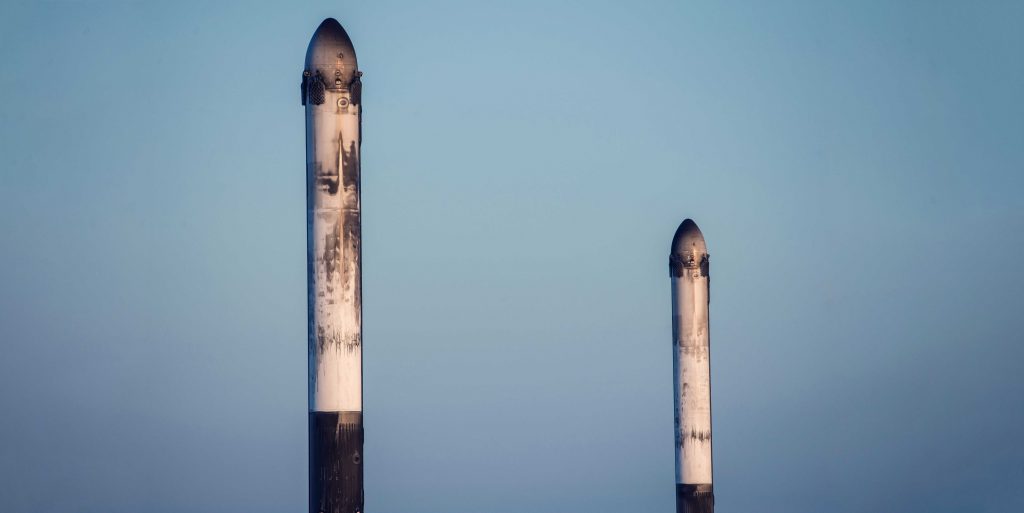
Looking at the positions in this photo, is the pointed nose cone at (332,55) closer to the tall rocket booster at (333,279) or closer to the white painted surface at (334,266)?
the tall rocket booster at (333,279)

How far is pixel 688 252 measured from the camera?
6122cm

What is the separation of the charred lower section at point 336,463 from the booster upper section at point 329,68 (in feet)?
25.7

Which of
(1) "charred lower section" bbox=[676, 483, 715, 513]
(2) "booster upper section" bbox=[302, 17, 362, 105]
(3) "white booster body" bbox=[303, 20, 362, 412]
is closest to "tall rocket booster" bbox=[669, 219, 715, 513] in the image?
(1) "charred lower section" bbox=[676, 483, 715, 513]

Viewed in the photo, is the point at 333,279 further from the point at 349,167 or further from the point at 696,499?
the point at 696,499

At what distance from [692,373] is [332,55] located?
23176mm

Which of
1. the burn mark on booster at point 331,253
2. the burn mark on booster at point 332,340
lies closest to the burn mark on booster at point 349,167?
the burn mark on booster at point 331,253

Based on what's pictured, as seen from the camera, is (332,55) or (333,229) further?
(332,55)

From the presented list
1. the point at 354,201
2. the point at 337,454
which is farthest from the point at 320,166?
the point at 337,454

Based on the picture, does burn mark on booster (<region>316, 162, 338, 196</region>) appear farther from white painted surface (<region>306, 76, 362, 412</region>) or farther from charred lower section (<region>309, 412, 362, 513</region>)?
charred lower section (<region>309, 412, 362, 513</region>)

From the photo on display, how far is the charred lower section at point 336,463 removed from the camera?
132ft

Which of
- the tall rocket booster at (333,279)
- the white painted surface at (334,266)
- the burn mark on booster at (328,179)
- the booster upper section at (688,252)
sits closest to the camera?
the tall rocket booster at (333,279)

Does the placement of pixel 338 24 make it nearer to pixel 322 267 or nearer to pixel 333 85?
pixel 333 85

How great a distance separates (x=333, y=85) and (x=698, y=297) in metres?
23.0

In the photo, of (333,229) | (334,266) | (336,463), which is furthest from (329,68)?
(336,463)
